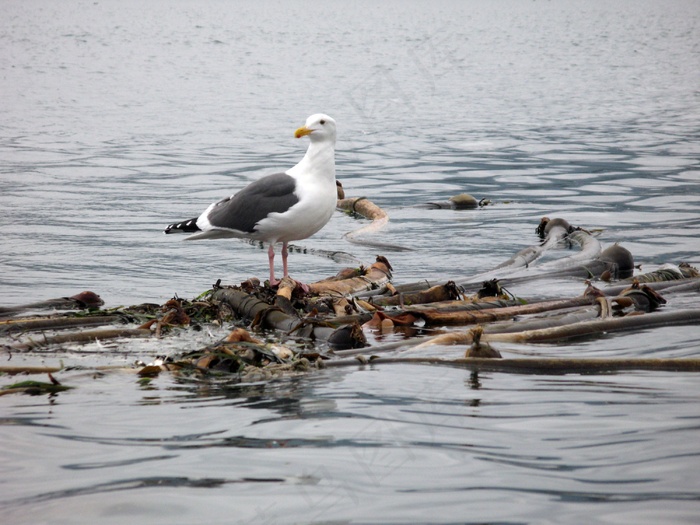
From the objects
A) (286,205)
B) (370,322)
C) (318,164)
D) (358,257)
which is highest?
(318,164)

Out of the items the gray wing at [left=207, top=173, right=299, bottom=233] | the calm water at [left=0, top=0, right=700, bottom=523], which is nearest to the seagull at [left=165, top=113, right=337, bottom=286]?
the gray wing at [left=207, top=173, right=299, bottom=233]

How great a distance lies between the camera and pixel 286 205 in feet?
27.8

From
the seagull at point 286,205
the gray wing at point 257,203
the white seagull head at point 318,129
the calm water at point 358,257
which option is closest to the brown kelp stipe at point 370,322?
the calm water at point 358,257

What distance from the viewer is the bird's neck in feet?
28.5

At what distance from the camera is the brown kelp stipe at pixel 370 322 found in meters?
5.28

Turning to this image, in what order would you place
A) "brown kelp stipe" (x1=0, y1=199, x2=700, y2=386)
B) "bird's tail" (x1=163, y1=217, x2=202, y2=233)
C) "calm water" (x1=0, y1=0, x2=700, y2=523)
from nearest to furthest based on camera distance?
"calm water" (x1=0, y1=0, x2=700, y2=523) → "brown kelp stipe" (x1=0, y1=199, x2=700, y2=386) → "bird's tail" (x1=163, y1=217, x2=202, y2=233)

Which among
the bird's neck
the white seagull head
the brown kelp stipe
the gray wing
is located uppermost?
the white seagull head

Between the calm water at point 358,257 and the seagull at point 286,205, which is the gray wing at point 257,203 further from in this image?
the calm water at point 358,257

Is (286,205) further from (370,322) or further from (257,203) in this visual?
(370,322)

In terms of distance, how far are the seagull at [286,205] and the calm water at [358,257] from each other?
0.64m

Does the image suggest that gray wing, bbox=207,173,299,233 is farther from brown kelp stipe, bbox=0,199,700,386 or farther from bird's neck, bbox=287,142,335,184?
brown kelp stipe, bbox=0,199,700,386

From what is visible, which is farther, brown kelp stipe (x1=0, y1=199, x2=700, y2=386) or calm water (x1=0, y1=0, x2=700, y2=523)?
brown kelp stipe (x1=0, y1=199, x2=700, y2=386)

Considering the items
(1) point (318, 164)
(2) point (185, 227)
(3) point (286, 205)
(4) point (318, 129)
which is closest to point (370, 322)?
(3) point (286, 205)

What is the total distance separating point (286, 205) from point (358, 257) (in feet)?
5.98
